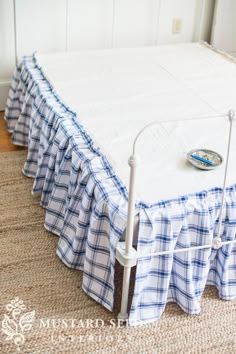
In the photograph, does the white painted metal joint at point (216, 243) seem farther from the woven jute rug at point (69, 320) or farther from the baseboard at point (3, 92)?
the baseboard at point (3, 92)

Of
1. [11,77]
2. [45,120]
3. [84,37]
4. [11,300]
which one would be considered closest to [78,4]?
[84,37]

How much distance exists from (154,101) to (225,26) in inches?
44.8

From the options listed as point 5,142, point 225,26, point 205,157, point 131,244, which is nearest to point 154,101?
point 205,157

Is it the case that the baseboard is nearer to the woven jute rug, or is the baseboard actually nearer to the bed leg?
the woven jute rug

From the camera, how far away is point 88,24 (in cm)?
342

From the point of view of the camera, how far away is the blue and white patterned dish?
216 centimetres

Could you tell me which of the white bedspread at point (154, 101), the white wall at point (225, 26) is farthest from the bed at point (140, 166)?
the white wall at point (225, 26)

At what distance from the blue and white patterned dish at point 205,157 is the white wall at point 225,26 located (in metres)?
1.57

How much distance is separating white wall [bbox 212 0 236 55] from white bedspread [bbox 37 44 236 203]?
0.20 meters

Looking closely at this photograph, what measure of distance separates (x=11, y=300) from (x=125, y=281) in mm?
427

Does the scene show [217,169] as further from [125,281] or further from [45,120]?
[45,120]

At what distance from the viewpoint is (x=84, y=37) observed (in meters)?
3.45

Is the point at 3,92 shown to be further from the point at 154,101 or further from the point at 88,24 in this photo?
the point at 154,101

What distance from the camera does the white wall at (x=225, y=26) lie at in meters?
3.54
